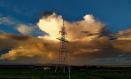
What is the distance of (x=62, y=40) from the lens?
106 meters

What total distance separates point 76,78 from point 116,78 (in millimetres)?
14230

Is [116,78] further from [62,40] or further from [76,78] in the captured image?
[62,40]

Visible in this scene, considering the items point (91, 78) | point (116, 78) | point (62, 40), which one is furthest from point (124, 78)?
point (62, 40)

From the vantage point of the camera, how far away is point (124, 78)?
443 feet

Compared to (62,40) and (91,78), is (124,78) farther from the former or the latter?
(62,40)

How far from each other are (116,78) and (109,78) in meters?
2.56

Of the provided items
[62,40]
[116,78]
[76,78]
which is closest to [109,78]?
[116,78]

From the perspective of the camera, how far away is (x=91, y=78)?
131m

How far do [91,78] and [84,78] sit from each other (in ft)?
14.6

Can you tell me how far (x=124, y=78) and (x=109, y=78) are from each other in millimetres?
5108

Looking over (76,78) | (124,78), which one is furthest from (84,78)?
(124,78)

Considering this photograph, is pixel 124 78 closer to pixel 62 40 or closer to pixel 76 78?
pixel 76 78

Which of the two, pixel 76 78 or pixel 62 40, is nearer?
pixel 62 40

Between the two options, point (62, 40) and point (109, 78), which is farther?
point (109, 78)
